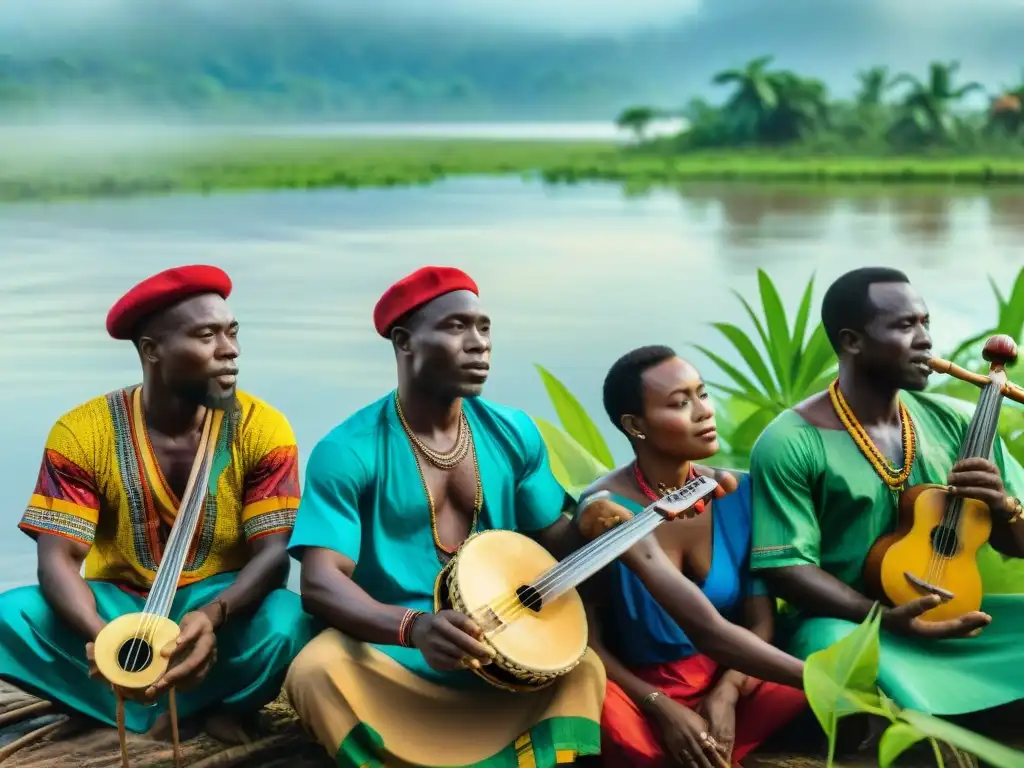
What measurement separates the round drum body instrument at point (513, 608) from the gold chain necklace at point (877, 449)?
806mm

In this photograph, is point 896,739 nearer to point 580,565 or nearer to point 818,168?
point 580,565

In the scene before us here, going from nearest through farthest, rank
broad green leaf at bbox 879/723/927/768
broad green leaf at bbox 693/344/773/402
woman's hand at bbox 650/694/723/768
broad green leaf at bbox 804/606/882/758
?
broad green leaf at bbox 879/723/927/768
broad green leaf at bbox 804/606/882/758
woman's hand at bbox 650/694/723/768
broad green leaf at bbox 693/344/773/402

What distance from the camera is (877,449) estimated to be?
3.75m

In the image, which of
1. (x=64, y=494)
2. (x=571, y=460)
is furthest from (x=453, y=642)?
(x=571, y=460)

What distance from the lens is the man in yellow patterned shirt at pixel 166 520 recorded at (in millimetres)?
3635

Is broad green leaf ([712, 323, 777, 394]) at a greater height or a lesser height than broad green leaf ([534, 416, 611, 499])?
greater

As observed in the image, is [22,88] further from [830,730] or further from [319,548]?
[830,730]

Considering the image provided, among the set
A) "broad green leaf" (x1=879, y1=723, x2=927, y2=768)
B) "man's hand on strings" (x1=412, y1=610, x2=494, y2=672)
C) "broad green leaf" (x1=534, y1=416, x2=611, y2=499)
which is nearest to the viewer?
"broad green leaf" (x1=879, y1=723, x2=927, y2=768)

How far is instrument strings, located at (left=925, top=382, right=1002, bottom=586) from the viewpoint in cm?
366

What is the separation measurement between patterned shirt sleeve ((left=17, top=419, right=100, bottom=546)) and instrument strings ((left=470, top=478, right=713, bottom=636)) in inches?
41.1

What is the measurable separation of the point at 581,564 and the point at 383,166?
12.2 m

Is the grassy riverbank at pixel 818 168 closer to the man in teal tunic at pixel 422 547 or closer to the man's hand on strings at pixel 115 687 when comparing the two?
the man in teal tunic at pixel 422 547

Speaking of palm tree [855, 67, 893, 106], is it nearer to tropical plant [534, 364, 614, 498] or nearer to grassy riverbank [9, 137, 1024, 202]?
grassy riverbank [9, 137, 1024, 202]

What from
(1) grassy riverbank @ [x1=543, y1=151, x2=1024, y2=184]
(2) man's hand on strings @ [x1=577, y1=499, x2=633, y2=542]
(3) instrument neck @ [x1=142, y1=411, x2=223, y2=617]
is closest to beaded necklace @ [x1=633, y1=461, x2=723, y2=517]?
(2) man's hand on strings @ [x1=577, y1=499, x2=633, y2=542]
